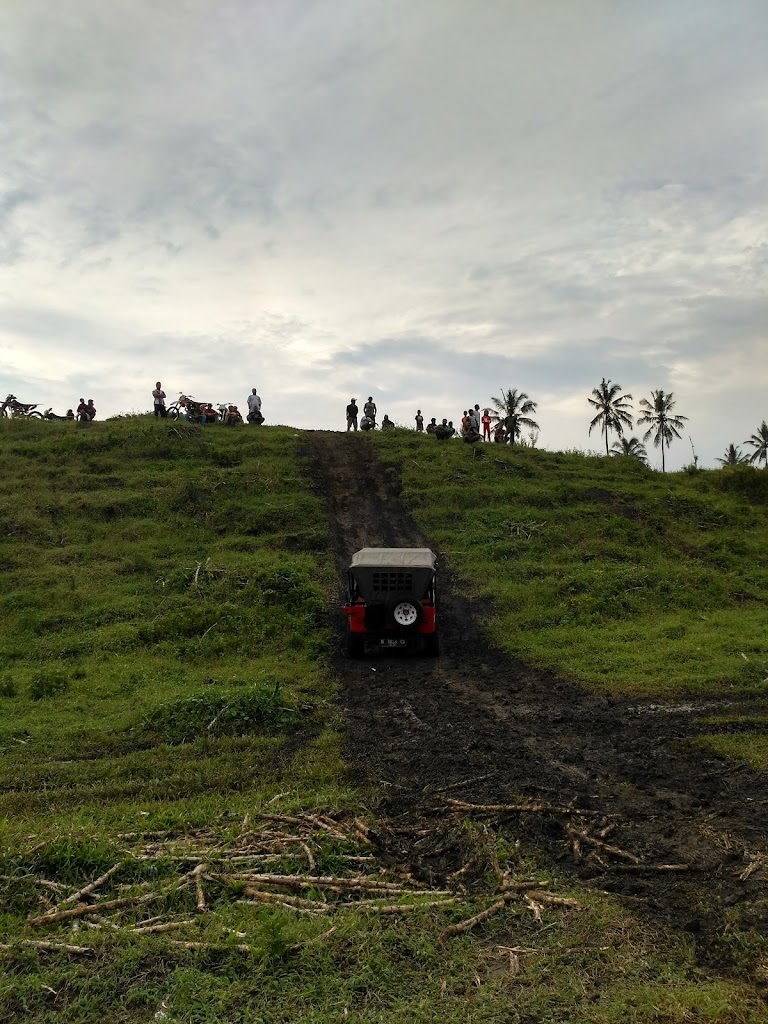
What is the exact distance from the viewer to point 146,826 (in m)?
6.55

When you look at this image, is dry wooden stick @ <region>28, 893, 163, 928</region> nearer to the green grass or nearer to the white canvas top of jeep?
the green grass

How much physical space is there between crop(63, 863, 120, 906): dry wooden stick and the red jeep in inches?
350

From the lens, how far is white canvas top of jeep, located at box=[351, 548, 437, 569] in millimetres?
14461

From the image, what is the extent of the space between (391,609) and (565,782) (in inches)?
274

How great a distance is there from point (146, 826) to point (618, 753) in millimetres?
5320

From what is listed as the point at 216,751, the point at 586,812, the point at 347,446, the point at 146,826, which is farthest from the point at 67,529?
the point at 586,812

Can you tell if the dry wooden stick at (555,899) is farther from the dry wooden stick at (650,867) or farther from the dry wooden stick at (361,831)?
the dry wooden stick at (361,831)

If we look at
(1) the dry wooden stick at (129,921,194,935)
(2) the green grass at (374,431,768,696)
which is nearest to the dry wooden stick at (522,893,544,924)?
(1) the dry wooden stick at (129,921,194,935)

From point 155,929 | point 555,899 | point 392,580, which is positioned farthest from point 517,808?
point 392,580

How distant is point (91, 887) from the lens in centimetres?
526

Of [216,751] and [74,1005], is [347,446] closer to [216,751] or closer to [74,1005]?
[216,751]

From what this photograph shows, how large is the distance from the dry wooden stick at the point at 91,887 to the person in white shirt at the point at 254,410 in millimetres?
29545

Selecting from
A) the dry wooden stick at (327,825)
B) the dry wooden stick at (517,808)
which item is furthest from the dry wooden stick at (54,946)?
the dry wooden stick at (517,808)

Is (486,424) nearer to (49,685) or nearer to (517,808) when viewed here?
(49,685)
